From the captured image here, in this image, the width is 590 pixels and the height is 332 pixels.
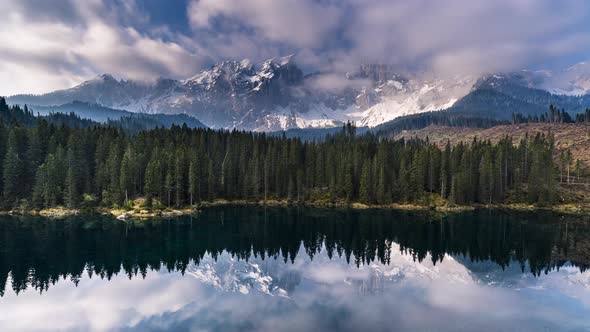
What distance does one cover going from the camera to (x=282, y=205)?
462 feet

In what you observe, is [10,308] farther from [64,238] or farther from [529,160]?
[529,160]

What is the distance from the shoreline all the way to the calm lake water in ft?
32.2

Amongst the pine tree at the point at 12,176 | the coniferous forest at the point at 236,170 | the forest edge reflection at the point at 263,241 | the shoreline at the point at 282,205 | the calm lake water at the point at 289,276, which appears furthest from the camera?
the coniferous forest at the point at 236,170

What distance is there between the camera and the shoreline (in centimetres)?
10476

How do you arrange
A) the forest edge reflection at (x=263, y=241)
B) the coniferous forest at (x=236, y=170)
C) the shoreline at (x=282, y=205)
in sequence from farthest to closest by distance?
the coniferous forest at (x=236, y=170) → the shoreline at (x=282, y=205) → the forest edge reflection at (x=263, y=241)

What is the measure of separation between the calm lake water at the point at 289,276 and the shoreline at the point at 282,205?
9823 millimetres

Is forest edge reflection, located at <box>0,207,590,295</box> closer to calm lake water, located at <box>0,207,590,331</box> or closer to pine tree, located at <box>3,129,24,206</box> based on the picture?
calm lake water, located at <box>0,207,590,331</box>

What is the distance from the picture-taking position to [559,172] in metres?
161

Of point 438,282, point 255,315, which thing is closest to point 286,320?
Answer: point 255,315

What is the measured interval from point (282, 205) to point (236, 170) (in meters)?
24.1

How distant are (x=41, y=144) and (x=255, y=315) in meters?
114

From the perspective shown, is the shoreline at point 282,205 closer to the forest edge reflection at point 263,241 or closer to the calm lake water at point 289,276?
the forest edge reflection at point 263,241

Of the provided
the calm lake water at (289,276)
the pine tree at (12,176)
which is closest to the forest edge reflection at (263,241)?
the calm lake water at (289,276)

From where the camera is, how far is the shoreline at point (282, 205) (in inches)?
4124
